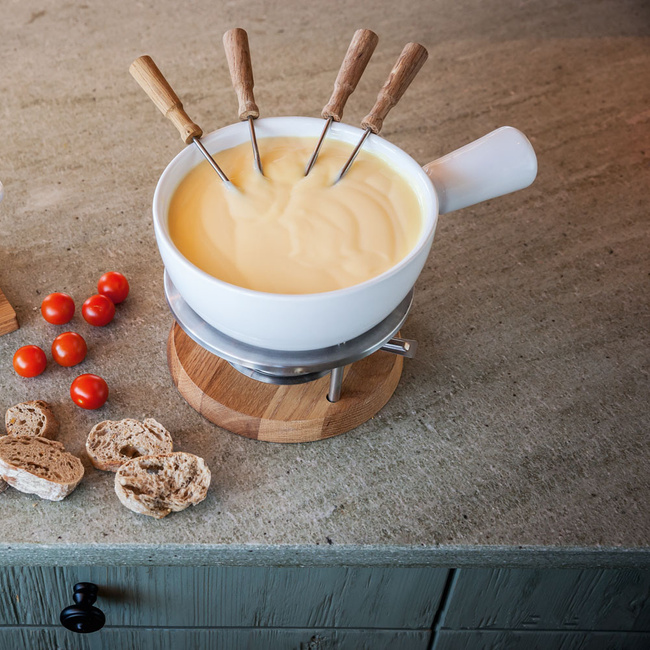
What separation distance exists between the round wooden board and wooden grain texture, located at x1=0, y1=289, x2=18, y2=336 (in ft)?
0.67

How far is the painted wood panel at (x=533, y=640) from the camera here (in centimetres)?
95

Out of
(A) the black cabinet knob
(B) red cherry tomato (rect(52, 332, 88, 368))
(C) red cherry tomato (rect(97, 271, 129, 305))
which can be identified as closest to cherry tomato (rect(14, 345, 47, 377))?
(B) red cherry tomato (rect(52, 332, 88, 368))

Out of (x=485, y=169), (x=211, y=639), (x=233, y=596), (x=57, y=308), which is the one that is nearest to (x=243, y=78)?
(x=485, y=169)

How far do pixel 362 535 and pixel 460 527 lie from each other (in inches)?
4.1

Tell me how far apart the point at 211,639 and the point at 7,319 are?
0.48m

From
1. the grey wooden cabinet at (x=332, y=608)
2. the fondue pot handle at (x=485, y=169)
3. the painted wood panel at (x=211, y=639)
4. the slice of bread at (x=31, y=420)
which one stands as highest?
the fondue pot handle at (x=485, y=169)

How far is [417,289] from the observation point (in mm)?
1020

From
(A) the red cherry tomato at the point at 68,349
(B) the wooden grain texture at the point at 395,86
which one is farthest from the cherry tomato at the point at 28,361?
(B) the wooden grain texture at the point at 395,86

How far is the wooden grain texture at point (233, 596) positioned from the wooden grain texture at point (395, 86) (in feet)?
1.61

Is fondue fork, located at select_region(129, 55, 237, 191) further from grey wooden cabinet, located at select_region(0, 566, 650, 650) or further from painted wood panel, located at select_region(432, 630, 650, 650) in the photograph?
painted wood panel, located at select_region(432, 630, 650, 650)

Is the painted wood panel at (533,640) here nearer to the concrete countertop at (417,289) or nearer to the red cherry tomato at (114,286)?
the concrete countertop at (417,289)

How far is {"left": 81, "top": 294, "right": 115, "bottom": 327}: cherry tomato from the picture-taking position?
90 centimetres

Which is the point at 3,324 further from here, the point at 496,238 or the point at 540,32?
the point at 540,32

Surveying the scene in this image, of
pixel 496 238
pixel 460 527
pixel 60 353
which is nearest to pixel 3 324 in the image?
pixel 60 353
